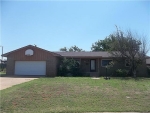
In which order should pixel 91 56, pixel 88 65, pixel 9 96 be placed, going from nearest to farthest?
pixel 9 96, pixel 91 56, pixel 88 65

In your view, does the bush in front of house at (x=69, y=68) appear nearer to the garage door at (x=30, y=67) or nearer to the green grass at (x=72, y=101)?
the garage door at (x=30, y=67)

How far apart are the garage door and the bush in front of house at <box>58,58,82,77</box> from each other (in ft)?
7.37

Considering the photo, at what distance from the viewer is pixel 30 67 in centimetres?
2316

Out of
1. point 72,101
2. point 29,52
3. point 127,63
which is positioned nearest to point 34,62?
point 29,52

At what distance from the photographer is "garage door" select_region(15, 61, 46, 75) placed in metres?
22.9

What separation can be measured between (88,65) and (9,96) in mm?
17663

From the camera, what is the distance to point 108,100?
8727 mm

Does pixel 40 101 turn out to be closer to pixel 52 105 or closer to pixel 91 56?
pixel 52 105

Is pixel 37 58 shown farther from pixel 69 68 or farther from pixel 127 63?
pixel 127 63

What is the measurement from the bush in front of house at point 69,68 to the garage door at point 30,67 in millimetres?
2248

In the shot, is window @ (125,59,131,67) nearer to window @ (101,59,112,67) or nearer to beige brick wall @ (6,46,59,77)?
window @ (101,59,112,67)

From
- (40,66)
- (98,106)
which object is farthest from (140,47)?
(98,106)

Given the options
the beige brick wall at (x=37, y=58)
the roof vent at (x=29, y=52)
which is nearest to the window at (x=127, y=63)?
the beige brick wall at (x=37, y=58)

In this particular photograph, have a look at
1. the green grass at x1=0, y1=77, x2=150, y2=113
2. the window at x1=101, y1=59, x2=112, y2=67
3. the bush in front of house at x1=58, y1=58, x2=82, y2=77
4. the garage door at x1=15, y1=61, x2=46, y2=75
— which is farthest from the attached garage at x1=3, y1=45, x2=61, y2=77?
the green grass at x1=0, y1=77, x2=150, y2=113
